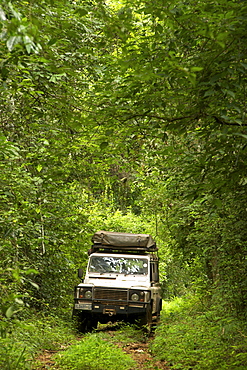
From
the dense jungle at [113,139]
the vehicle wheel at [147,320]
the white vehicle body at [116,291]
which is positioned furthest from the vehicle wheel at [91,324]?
the vehicle wheel at [147,320]

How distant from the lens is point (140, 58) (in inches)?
206

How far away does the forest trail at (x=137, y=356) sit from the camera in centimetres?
737

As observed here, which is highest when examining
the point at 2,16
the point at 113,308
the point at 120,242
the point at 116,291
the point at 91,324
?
the point at 2,16

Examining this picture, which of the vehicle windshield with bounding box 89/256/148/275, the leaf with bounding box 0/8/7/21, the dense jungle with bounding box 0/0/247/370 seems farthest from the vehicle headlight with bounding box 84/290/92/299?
the leaf with bounding box 0/8/7/21

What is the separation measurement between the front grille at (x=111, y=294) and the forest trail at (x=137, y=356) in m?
0.82

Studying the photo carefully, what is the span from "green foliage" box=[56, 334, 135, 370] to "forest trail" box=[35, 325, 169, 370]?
0.18m

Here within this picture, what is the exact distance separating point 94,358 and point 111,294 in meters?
3.95

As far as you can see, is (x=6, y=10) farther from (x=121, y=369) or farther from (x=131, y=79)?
(x=121, y=369)

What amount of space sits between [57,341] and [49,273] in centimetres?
263

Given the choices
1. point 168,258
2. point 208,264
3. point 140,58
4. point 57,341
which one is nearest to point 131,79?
point 140,58

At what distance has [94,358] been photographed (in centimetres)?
739

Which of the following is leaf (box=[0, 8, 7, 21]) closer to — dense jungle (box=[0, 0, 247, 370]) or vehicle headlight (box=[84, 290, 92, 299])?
dense jungle (box=[0, 0, 247, 370])

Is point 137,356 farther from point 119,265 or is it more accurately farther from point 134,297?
point 119,265

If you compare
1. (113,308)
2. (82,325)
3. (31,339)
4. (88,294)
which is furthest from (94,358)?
(82,325)
